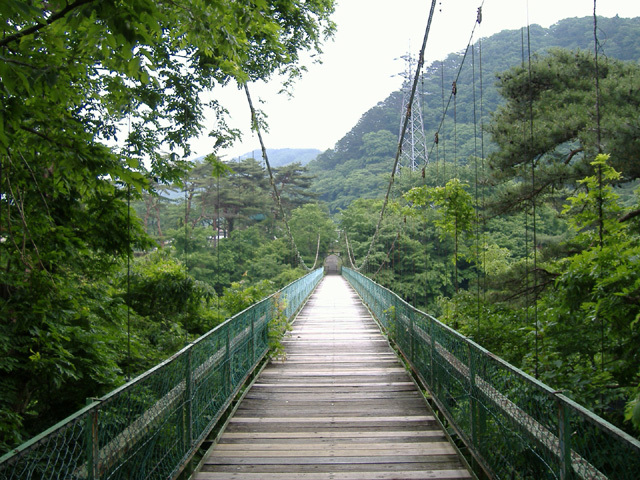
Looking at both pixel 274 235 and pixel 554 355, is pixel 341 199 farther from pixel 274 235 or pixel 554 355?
pixel 554 355

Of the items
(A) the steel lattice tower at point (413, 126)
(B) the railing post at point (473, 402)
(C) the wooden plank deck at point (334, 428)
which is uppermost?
(A) the steel lattice tower at point (413, 126)

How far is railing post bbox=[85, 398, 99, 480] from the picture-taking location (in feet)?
5.65

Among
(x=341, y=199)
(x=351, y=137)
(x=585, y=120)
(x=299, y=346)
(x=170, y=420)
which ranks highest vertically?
(x=351, y=137)

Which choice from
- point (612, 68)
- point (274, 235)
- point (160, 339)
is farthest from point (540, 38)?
point (274, 235)

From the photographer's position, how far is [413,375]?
4.77m

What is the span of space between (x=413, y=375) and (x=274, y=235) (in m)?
34.9

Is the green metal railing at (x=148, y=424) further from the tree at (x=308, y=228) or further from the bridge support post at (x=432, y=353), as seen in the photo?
the tree at (x=308, y=228)

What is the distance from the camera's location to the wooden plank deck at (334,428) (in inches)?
107

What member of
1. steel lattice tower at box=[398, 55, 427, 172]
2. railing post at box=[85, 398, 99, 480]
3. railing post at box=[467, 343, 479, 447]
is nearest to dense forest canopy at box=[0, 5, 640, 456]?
railing post at box=[467, 343, 479, 447]

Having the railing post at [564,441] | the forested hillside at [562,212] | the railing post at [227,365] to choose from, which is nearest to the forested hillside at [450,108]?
the forested hillside at [562,212]

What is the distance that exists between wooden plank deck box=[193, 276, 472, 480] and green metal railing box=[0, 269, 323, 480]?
0.85 feet

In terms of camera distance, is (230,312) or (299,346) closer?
(299,346)

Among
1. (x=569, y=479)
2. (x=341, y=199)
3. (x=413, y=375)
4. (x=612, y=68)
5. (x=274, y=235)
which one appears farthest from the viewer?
(x=341, y=199)

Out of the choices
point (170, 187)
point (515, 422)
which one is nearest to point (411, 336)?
point (515, 422)
